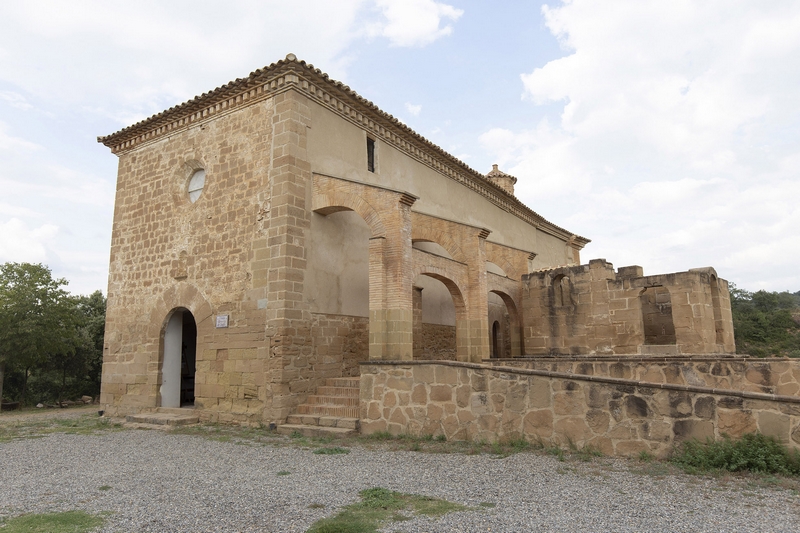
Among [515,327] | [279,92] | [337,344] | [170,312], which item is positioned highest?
[279,92]

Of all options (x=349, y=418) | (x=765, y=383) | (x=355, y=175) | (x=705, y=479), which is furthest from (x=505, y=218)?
(x=705, y=479)

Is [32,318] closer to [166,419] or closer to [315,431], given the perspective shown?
[166,419]

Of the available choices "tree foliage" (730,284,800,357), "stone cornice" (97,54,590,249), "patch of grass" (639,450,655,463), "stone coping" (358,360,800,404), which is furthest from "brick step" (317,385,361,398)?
"tree foliage" (730,284,800,357)

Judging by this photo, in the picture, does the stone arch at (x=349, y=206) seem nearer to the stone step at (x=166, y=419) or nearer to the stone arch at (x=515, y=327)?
the stone step at (x=166, y=419)

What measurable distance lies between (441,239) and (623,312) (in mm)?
5150

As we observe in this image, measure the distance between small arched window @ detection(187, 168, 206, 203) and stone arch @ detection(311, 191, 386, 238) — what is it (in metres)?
3.11

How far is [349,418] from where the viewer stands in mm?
8742

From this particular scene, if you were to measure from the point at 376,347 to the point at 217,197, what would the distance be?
5086 mm

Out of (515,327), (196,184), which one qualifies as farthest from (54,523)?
(515,327)

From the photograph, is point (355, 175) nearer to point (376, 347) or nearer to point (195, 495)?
point (376, 347)

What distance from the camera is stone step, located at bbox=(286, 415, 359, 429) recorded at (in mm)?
8516

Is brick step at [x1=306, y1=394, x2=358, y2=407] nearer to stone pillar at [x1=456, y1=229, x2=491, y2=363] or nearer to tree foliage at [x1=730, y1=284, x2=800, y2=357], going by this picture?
stone pillar at [x1=456, y1=229, x2=491, y2=363]

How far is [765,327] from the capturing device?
1326 inches

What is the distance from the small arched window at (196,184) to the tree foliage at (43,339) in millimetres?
10470
